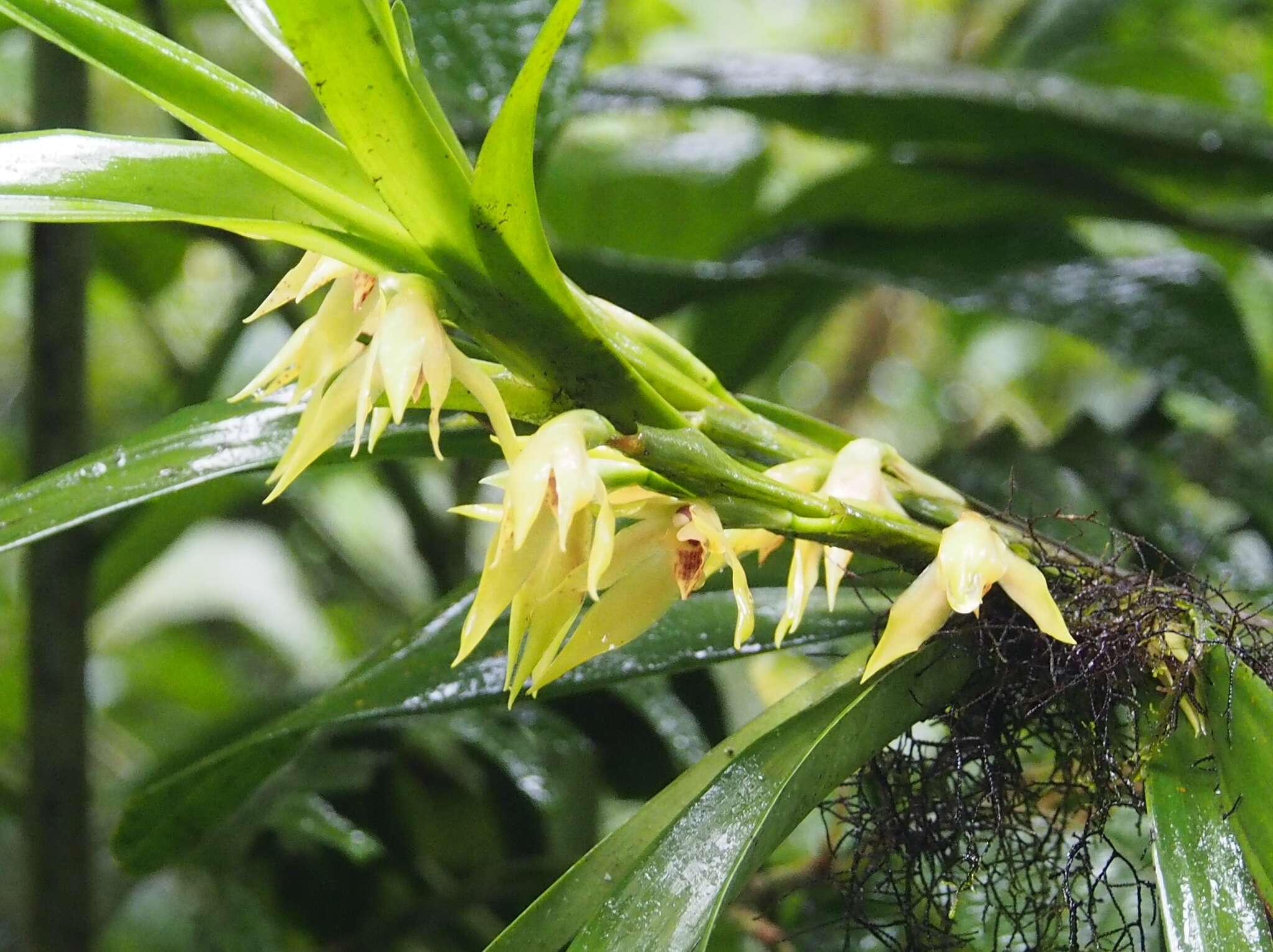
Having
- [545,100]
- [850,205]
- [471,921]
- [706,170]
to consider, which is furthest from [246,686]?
[545,100]

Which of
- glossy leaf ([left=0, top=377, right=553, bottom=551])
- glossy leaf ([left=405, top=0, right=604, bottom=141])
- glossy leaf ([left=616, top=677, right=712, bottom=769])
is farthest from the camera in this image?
glossy leaf ([left=616, top=677, right=712, bottom=769])

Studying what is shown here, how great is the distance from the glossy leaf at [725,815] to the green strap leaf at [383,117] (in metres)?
0.16

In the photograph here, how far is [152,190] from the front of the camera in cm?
25

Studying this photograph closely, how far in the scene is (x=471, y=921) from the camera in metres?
0.78

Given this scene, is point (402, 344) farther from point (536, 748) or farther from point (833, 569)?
point (536, 748)

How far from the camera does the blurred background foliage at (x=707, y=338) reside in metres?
0.65

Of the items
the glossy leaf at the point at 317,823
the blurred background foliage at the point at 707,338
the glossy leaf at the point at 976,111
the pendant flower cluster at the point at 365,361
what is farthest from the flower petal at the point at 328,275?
the glossy leaf at the point at 976,111

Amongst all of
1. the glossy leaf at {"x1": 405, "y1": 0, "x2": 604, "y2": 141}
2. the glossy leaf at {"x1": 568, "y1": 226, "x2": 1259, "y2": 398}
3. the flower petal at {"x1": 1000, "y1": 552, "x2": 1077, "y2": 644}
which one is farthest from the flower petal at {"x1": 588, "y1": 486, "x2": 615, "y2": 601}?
the glossy leaf at {"x1": 568, "y1": 226, "x2": 1259, "y2": 398}

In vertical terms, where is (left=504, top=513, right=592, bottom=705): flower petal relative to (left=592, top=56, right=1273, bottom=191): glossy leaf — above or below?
below

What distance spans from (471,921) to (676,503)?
2.04 ft

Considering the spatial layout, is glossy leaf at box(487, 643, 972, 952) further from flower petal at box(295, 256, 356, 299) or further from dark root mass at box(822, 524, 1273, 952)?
flower petal at box(295, 256, 356, 299)

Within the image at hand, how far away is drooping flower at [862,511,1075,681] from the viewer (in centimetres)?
27

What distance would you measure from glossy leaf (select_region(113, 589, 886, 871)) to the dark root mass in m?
0.07

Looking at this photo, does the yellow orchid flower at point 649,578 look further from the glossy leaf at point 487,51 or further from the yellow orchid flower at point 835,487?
the glossy leaf at point 487,51
